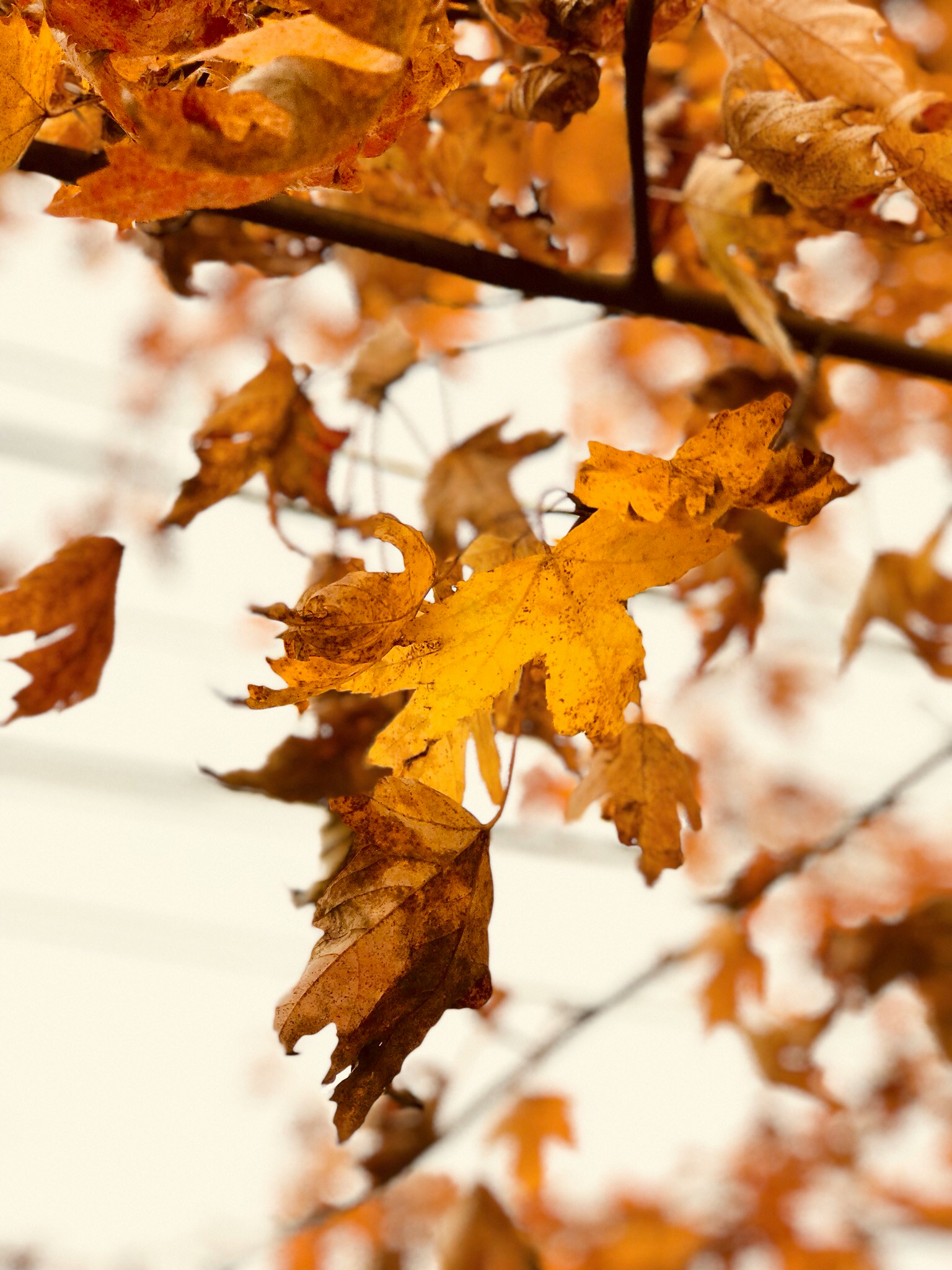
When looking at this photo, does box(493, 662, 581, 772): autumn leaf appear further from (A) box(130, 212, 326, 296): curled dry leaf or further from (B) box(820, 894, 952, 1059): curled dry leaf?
(B) box(820, 894, 952, 1059): curled dry leaf

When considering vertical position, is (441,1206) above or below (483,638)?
below

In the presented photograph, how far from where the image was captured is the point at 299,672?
1.04 feet

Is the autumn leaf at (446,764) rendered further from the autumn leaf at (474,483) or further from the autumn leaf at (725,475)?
the autumn leaf at (474,483)

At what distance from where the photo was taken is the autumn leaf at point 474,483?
0.70m

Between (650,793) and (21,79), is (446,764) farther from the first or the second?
(21,79)

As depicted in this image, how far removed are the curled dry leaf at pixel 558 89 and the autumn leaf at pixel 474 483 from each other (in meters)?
0.25

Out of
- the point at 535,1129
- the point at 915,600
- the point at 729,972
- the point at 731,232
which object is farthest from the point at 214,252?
the point at 535,1129

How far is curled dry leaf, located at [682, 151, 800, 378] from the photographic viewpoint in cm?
55

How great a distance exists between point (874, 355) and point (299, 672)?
0.51 m

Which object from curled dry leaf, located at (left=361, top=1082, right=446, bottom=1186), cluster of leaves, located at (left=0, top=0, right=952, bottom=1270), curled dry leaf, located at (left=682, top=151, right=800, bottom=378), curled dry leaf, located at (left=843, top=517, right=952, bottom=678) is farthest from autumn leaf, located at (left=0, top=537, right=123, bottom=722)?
curled dry leaf, located at (left=843, top=517, right=952, bottom=678)

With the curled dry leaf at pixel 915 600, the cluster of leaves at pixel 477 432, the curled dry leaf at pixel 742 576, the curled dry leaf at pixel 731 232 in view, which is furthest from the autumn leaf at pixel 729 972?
the curled dry leaf at pixel 731 232

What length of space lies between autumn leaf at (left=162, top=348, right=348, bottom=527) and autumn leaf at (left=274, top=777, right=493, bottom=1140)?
31 cm

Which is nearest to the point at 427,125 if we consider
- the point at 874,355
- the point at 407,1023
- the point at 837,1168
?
the point at 874,355

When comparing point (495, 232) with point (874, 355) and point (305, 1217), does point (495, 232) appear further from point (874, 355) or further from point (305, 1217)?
point (305, 1217)
